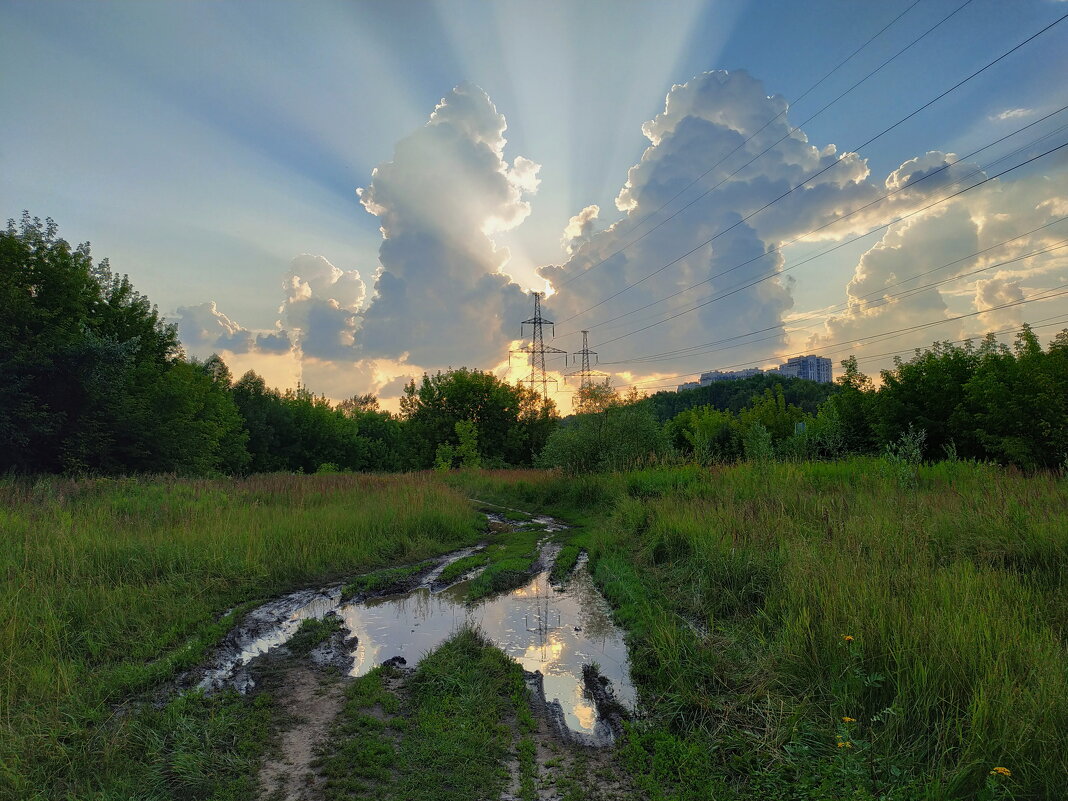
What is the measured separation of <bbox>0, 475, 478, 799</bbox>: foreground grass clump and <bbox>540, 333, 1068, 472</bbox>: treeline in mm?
8478

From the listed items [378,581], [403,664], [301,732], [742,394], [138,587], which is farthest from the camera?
[742,394]

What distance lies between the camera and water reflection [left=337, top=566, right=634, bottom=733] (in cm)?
544

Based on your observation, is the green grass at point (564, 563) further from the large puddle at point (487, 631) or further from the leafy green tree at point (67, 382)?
the leafy green tree at point (67, 382)

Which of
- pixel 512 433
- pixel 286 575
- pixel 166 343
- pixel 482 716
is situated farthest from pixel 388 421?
pixel 482 716

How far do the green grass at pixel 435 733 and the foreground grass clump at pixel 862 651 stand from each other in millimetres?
1034

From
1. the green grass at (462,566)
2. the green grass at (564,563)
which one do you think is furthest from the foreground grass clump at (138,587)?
the green grass at (564,563)

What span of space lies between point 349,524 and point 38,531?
5.03 metres

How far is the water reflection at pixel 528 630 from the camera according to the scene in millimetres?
5438

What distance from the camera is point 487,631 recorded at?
6852 millimetres

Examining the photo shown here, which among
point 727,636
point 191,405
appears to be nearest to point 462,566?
point 727,636

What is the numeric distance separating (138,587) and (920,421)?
2324 cm

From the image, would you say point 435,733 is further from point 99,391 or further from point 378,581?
point 99,391

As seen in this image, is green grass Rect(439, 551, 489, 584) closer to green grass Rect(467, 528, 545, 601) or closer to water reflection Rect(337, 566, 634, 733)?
green grass Rect(467, 528, 545, 601)

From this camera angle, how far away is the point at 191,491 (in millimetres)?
12961
